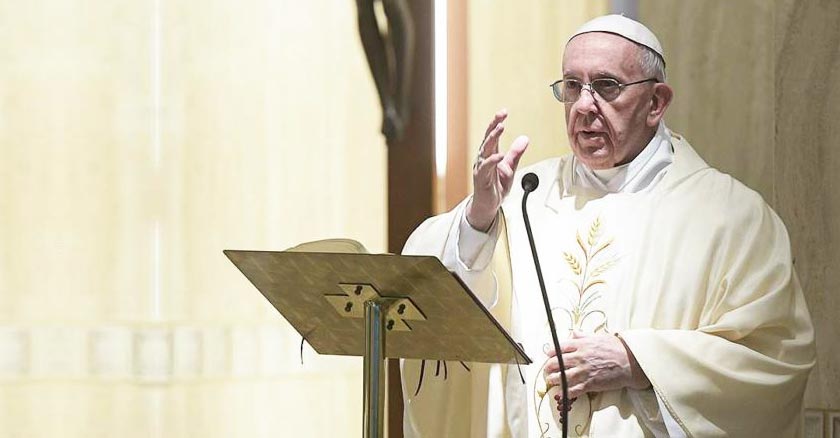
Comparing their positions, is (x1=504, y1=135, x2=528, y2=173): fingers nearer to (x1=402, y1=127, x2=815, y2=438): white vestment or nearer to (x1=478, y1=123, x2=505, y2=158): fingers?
(x1=478, y1=123, x2=505, y2=158): fingers

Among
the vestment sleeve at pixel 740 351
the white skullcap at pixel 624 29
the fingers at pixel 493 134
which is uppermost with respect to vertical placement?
the white skullcap at pixel 624 29

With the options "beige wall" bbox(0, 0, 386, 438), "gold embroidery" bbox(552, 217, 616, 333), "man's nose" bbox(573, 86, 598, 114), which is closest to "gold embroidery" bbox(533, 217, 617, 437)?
"gold embroidery" bbox(552, 217, 616, 333)

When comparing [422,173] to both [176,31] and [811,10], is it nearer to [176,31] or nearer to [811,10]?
[176,31]

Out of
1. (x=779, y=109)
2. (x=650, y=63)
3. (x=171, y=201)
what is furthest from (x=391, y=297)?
(x=171, y=201)

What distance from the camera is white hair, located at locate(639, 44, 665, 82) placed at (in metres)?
4.16

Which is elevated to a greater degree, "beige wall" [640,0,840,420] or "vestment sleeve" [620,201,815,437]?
"beige wall" [640,0,840,420]

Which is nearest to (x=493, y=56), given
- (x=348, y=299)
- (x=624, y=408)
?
(x=624, y=408)

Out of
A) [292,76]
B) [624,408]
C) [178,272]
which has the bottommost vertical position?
[624,408]

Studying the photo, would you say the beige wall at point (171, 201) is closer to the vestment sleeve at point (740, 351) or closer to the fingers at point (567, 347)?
the fingers at point (567, 347)

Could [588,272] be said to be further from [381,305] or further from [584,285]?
[381,305]

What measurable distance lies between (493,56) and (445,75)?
22 centimetres

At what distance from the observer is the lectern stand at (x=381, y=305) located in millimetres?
3223

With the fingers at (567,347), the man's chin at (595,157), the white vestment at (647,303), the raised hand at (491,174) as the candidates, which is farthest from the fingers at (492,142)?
the fingers at (567,347)

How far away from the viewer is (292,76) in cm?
572
